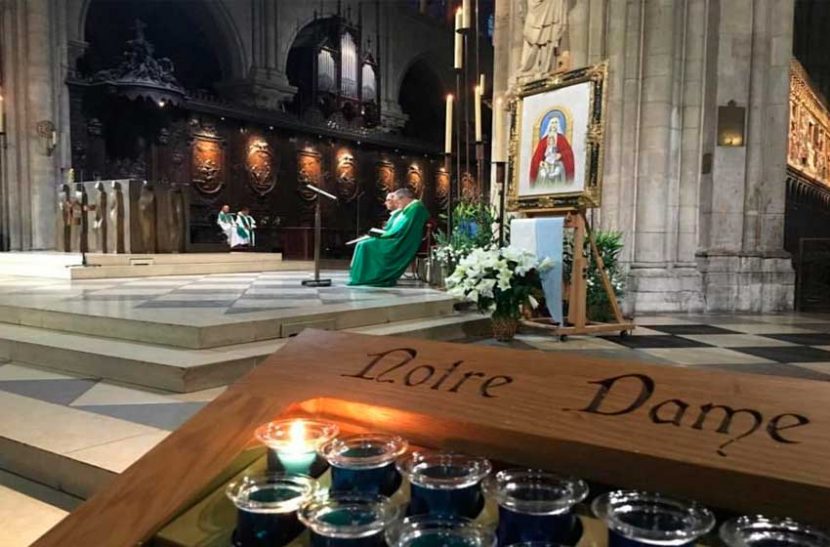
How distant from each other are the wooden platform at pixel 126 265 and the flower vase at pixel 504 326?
528 centimetres

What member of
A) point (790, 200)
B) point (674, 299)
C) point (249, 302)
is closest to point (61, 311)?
point (249, 302)

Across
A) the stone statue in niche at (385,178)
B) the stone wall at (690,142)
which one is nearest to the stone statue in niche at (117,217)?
the stone wall at (690,142)

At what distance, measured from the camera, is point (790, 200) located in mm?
12125

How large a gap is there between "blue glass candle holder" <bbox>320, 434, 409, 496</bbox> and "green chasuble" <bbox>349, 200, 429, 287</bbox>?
241 inches

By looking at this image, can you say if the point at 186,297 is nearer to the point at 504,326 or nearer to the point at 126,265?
the point at 504,326

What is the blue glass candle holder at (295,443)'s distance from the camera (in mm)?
1033

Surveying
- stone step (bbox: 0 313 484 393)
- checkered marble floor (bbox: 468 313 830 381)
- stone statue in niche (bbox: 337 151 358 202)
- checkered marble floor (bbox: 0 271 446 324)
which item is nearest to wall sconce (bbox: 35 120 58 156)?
checkered marble floor (bbox: 0 271 446 324)

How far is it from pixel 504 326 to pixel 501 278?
1.47 feet

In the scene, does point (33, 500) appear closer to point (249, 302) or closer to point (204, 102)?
point (249, 302)

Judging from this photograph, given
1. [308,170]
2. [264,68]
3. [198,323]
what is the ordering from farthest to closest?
[308,170] → [264,68] → [198,323]

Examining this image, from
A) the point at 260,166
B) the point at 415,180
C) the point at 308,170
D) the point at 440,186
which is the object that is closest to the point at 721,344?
the point at 260,166

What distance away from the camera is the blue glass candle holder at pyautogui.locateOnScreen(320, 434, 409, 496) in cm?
97

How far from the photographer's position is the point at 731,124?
786 cm

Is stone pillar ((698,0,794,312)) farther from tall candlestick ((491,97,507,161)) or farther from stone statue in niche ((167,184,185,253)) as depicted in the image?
stone statue in niche ((167,184,185,253))
